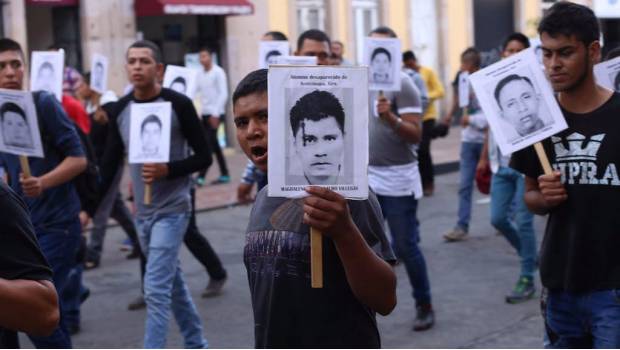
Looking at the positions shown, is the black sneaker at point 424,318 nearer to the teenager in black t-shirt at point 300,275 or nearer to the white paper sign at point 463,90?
the teenager in black t-shirt at point 300,275

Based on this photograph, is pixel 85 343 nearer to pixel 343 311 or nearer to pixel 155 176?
pixel 155 176

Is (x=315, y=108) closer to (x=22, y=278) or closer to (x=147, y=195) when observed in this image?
(x=22, y=278)

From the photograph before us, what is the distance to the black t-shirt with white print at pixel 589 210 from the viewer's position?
4020 mm

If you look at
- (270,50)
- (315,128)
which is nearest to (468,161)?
(270,50)

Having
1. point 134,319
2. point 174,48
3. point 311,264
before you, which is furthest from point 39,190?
point 174,48

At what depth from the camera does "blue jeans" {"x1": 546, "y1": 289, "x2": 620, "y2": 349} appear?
395 centimetres

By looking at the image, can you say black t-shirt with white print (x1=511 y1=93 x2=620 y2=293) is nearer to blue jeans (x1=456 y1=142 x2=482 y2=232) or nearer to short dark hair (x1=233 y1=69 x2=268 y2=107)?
short dark hair (x1=233 y1=69 x2=268 y2=107)

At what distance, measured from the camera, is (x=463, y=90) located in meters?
11.6

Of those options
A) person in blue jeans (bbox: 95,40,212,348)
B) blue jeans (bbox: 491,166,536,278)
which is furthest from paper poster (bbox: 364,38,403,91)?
person in blue jeans (bbox: 95,40,212,348)

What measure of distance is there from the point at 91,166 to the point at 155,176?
1.67 ft

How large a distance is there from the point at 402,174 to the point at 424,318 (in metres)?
0.87

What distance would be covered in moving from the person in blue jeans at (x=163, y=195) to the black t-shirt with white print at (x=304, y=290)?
295 cm

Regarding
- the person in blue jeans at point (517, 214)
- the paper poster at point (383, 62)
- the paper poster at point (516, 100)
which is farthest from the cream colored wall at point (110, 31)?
the paper poster at point (516, 100)

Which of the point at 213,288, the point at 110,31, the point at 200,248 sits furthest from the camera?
the point at 110,31
